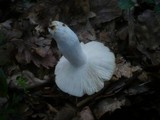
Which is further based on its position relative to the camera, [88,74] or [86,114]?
[86,114]

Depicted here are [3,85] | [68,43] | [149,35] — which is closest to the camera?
[68,43]

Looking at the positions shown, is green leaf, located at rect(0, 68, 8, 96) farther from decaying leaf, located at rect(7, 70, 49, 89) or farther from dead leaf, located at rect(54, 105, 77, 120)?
dead leaf, located at rect(54, 105, 77, 120)


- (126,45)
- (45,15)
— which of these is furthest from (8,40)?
(126,45)

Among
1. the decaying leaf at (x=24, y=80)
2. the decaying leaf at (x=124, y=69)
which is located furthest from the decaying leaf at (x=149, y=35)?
the decaying leaf at (x=24, y=80)

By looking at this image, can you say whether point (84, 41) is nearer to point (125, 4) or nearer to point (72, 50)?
point (125, 4)

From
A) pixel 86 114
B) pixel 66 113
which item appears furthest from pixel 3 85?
pixel 86 114

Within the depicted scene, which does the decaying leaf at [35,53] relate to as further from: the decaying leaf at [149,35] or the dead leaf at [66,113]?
→ the decaying leaf at [149,35]
